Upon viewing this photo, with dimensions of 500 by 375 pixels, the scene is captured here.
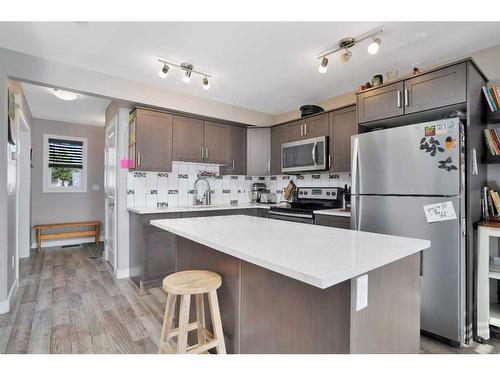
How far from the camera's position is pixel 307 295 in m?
1.15

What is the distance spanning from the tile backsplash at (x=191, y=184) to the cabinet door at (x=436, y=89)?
1311 millimetres

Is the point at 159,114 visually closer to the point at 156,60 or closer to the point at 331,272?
the point at 156,60

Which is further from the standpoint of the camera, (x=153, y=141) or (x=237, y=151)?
(x=237, y=151)

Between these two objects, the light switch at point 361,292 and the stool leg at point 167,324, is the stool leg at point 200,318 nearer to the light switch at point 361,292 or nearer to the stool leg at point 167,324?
the stool leg at point 167,324

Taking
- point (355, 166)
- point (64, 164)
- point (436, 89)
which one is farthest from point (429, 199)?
point (64, 164)

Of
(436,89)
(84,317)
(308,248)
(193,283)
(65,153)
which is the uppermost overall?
(436,89)

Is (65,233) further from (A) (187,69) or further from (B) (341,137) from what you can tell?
(B) (341,137)

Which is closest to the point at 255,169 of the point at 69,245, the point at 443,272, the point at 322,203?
the point at 322,203

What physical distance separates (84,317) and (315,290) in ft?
7.34

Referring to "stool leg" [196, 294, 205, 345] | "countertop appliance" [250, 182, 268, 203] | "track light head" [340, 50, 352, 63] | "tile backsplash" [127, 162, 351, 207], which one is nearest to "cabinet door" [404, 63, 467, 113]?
"track light head" [340, 50, 352, 63]

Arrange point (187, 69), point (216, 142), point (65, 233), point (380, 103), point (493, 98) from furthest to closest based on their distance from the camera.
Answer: point (65, 233) < point (216, 142) < point (187, 69) < point (380, 103) < point (493, 98)

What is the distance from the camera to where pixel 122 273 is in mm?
3422

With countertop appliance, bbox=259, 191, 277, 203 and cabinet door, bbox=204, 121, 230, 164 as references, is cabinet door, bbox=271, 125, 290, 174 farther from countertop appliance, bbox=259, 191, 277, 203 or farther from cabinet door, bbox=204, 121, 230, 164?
cabinet door, bbox=204, 121, 230, 164

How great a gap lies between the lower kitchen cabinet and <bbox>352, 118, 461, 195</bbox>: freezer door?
40 centimetres
